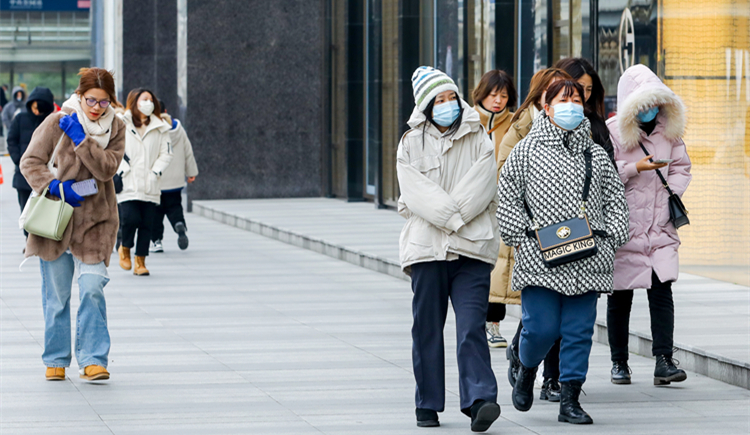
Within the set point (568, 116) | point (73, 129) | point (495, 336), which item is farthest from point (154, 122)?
point (568, 116)

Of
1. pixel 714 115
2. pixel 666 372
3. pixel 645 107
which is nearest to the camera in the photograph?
pixel 645 107

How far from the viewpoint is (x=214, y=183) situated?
1928 cm

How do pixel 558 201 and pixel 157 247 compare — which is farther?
pixel 157 247

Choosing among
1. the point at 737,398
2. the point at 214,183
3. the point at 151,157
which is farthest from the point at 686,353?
the point at 214,183

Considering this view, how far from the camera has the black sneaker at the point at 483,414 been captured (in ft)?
17.2

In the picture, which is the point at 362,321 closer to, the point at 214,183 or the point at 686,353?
the point at 686,353

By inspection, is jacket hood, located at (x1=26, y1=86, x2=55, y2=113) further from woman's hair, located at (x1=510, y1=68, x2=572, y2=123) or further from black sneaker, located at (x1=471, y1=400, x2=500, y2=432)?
black sneaker, located at (x1=471, y1=400, x2=500, y2=432)

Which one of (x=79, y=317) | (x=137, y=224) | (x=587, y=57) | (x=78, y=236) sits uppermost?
(x=587, y=57)

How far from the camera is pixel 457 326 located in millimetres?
A: 5465

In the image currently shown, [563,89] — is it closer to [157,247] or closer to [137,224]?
[137,224]

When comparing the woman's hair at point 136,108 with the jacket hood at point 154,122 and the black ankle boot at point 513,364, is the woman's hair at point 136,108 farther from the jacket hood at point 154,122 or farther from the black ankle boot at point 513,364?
the black ankle boot at point 513,364

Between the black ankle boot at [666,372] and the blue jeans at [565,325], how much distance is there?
1.04 metres

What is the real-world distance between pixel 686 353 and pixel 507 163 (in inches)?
81.3

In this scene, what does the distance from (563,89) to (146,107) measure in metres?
6.92
